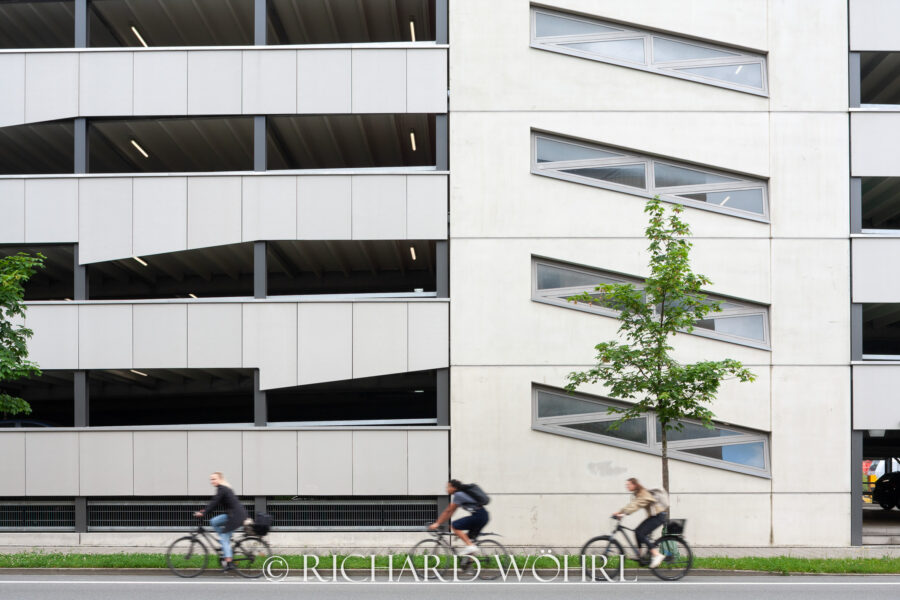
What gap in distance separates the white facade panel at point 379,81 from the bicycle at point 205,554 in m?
9.78

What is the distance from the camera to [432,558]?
1293 centimetres

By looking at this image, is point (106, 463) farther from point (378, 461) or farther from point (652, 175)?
point (652, 175)

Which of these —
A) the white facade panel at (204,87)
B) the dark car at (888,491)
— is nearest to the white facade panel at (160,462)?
the white facade panel at (204,87)

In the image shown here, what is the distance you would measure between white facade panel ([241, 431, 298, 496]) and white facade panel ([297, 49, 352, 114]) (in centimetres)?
717

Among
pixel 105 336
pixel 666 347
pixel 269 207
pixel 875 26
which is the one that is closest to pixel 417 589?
pixel 666 347

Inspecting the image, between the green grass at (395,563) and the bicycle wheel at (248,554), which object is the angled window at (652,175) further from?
the bicycle wheel at (248,554)

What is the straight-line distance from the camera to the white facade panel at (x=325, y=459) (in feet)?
58.5

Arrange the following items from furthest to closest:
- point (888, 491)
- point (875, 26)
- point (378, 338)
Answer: point (888, 491)
point (875, 26)
point (378, 338)

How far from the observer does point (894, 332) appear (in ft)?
88.2

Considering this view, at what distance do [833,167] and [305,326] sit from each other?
12.0 m

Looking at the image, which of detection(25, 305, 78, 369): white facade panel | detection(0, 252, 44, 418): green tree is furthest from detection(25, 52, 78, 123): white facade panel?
detection(0, 252, 44, 418): green tree

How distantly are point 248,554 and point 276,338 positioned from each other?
20.3ft

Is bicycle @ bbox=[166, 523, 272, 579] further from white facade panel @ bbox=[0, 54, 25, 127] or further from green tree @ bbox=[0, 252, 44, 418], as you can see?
white facade panel @ bbox=[0, 54, 25, 127]

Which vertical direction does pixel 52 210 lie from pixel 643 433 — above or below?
above
